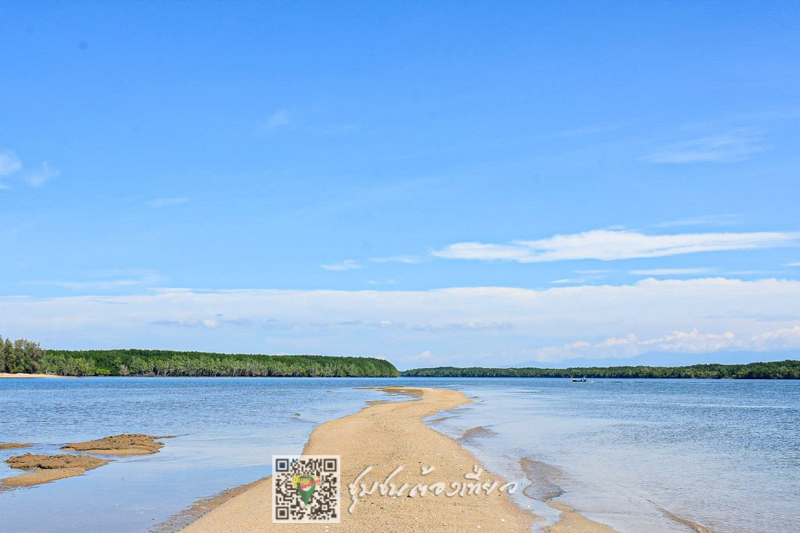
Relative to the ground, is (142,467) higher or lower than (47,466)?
lower

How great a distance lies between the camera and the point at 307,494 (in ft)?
57.3

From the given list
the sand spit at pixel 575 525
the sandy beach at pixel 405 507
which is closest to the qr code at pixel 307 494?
the sandy beach at pixel 405 507

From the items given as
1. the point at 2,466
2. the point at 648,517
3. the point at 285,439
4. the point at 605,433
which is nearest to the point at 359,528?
the point at 648,517

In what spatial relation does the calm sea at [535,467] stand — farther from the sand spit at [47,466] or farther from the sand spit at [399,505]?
the sand spit at [399,505]

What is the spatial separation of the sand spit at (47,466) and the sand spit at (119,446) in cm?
261

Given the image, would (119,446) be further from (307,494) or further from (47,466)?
(307,494)

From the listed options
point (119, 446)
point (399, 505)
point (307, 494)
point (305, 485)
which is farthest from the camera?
point (119, 446)

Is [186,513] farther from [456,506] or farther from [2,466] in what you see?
[2,466]

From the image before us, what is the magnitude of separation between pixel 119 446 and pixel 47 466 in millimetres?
6210

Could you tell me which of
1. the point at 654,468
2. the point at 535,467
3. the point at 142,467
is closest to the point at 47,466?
the point at 142,467

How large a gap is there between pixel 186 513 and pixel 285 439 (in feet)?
58.1

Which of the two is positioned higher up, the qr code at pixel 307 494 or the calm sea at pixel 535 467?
the qr code at pixel 307 494

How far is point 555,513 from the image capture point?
1762cm

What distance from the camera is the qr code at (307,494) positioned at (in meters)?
15.9
